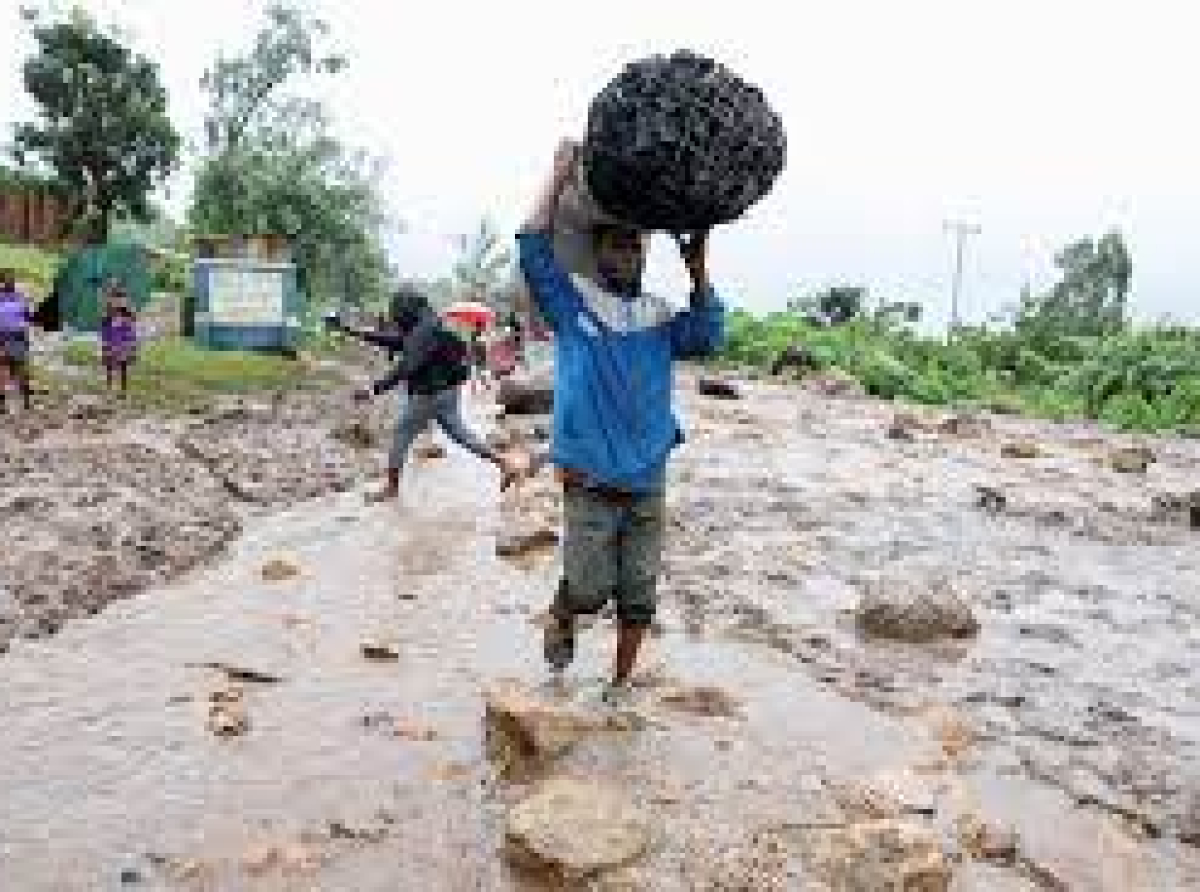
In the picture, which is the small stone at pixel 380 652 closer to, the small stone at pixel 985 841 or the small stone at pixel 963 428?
the small stone at pixel 985 841

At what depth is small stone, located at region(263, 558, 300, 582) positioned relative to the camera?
816 centimetres

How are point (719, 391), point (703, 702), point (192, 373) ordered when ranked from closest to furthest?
1. point (703, 702)
2. point (192, 373)
3. point (719, 391)

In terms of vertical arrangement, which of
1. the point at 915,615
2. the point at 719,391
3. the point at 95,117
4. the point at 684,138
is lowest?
the point at 719,391

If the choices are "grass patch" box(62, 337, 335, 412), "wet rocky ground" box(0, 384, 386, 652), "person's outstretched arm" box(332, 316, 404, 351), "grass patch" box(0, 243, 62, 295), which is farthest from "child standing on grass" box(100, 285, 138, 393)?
"grass patch" box(0, 243, 62, 295)

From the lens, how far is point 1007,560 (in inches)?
391

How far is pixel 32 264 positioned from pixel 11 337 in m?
19.0

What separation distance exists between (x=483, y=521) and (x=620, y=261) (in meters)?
5.24

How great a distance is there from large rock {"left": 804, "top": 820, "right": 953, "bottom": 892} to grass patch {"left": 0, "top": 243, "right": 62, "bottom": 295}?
79.4 feet

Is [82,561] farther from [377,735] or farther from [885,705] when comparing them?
[885,705]

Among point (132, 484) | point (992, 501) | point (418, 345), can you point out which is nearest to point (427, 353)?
point (418, 345)

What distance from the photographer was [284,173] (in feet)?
128

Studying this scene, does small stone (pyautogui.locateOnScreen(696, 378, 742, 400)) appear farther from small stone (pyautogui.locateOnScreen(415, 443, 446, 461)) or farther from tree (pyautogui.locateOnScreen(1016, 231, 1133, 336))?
tree (pyautogui.locateOnScreen(1016, 231, 1133, 336))

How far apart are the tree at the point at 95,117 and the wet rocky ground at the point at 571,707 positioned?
Answer: 26209 millimetres

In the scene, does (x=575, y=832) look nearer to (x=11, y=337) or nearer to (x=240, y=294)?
(x=11, y=337)
